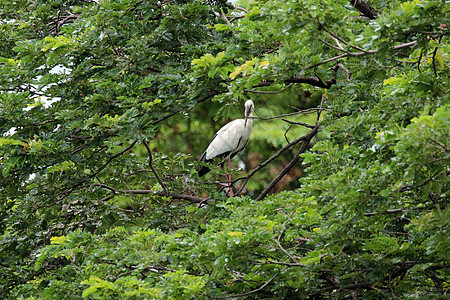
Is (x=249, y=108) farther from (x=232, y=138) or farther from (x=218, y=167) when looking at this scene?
(x=218, y=167)

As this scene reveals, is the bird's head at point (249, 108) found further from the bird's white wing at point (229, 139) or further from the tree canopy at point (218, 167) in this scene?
the tree canopy at point (218, 167)

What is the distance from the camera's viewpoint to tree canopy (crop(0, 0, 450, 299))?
3.39 meters

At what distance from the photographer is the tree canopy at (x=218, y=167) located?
339cm

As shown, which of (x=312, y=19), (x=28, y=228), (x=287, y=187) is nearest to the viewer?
(x=312, y=19)

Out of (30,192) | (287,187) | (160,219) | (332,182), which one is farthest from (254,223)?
(287,187)

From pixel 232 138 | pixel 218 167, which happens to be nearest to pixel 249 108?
pixel 232 138

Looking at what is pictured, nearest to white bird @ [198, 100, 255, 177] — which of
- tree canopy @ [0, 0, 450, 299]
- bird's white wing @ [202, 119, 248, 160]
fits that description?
bird's white wing @ [202, 119, 248, 160]

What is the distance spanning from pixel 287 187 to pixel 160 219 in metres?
5.87

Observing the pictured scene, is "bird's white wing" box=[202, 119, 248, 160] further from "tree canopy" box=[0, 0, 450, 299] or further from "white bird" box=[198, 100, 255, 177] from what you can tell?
"tree canopy" box=[0, 0, 450, 299]

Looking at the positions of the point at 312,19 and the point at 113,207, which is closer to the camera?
the point at 312,19

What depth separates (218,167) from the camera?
21.0 feet

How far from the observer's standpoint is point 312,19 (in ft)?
10.7

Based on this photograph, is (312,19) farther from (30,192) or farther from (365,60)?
(30,192)

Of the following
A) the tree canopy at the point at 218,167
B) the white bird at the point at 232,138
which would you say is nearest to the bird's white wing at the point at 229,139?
the white bird at the point at 232,138
